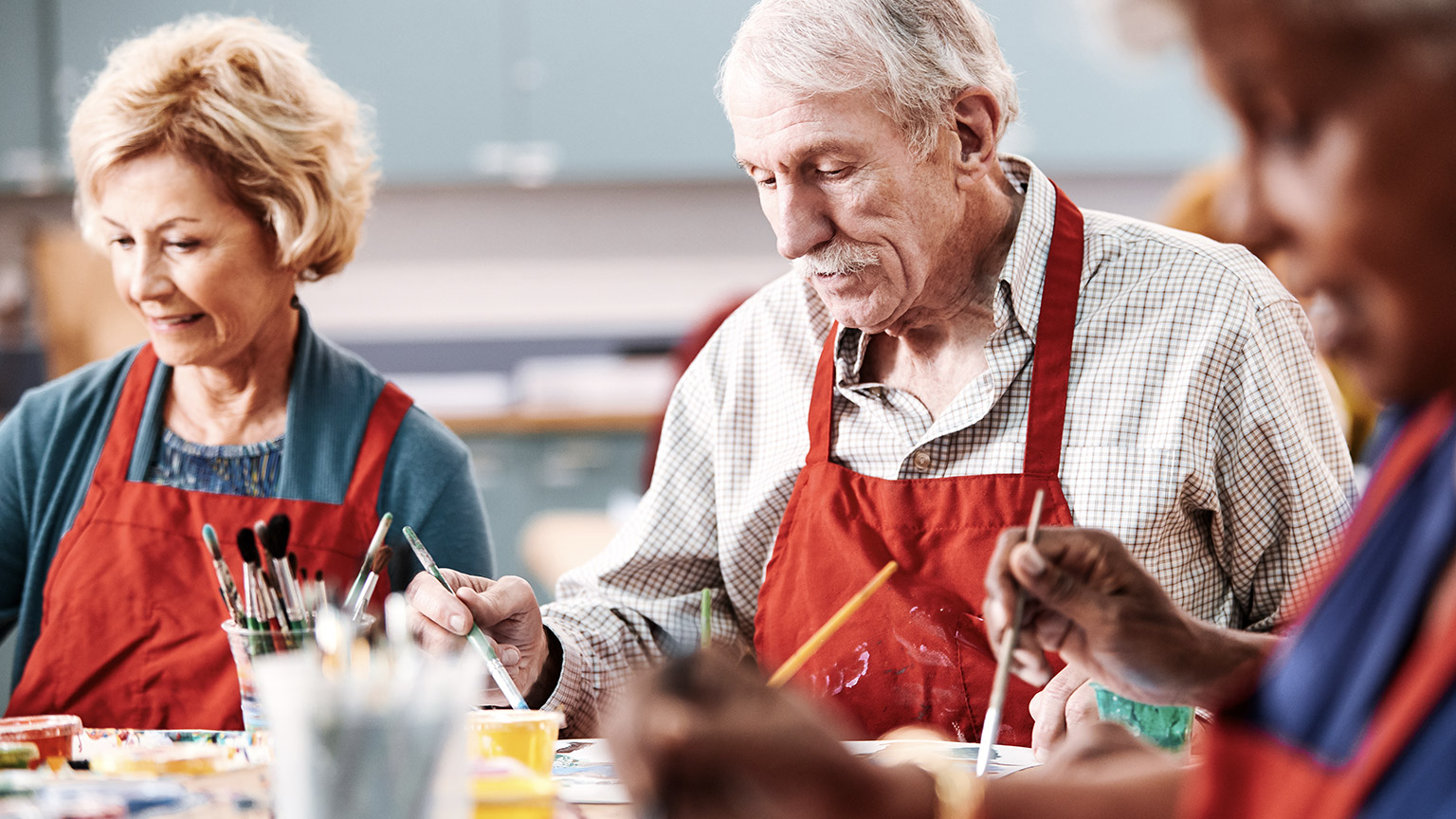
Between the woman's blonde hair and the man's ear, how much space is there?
777 millimetres

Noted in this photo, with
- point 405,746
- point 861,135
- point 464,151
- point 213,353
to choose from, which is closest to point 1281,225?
point 405,746

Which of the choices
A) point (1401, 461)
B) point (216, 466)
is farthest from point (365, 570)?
point (1401, 461)

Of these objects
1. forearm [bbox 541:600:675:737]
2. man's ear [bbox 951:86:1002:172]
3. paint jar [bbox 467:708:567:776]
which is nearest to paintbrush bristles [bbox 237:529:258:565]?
paint jar [bbox 467:708:567:776]

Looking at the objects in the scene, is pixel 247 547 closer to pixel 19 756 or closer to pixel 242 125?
pixel 19 756

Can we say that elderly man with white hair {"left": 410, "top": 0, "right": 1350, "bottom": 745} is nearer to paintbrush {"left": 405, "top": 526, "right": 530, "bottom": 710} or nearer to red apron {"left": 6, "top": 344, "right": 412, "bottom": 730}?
paintbrush {"left": 405, "top": 526, "right": 530, "bottom": 710}

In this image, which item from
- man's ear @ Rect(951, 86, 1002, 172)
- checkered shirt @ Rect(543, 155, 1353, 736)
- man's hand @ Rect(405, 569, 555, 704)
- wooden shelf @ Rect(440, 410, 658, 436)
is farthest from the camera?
wooden shelf @ Rect(440, 410, 658, 436)

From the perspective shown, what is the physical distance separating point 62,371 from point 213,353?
2727mm

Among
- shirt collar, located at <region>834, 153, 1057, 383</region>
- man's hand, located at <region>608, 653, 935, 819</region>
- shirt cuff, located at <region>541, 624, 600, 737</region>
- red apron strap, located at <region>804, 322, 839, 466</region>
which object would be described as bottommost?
shirt cuff, located at <region>541, 624, 600, 737</region>

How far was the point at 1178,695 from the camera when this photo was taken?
1008 millimetres

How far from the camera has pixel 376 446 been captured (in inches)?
62.4

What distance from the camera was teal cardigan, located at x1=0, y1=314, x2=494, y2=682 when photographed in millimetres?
1559

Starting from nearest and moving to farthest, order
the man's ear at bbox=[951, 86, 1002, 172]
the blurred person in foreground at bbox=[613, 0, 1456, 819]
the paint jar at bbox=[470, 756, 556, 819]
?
the blurred person in foreground at bbox=[613, 0, 1456, 819] < the paint jar at bbox=[470, 756, 556, 819] < the man's ear at bbox=[951, 86, 1002, 172]

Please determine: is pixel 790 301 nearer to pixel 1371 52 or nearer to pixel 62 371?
pixel 1371 52

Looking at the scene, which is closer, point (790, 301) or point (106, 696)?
point (106, 696)
